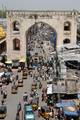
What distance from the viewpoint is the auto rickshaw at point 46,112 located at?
27.9 meters

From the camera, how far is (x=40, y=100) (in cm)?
3272

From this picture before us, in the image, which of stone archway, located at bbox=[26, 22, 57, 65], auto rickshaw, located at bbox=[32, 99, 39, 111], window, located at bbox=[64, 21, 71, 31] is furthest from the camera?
stone archway, located at bbox=[26, 22, 57, 65]

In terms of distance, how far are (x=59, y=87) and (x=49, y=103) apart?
6.66ft

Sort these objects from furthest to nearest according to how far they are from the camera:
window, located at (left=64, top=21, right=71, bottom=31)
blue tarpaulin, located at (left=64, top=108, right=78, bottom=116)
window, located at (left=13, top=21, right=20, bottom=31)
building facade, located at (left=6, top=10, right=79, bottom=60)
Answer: window, located at (left=13, top=21, right=20, bottom=31), window, located at (left=64, top=21, right=71, bottom=31), building facade, located at (left=6, top=10, right=79, bottom=60), blue tarpaulin, located at (left=64, top=108, right=78, bottom=116)

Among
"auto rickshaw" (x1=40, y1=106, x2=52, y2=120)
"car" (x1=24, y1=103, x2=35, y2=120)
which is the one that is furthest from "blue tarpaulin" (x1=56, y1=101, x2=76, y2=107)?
"car" (x1=24, y1=103, x2=35, y2=120)

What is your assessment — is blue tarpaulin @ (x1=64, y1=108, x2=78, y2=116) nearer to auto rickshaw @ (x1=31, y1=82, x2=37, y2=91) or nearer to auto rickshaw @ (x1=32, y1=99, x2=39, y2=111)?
auto rickshaw @ (x1=32, y1=99, x2=39, y2=111)

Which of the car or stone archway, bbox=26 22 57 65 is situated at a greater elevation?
stone archway, bbox=26 22 57 65

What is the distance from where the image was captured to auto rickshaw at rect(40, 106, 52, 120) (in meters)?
27.9

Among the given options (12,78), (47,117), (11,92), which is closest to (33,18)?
(12,78)

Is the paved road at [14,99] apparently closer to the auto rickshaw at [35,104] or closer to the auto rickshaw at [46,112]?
the auto rickshaw at [46,112]

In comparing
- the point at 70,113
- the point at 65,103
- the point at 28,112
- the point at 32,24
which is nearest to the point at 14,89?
the point at 65,103

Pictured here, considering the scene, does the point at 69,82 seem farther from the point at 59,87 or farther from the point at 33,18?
the point at 33,18

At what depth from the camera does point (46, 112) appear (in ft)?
92.3

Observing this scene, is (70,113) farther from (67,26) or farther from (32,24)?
(67,26)
